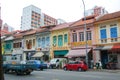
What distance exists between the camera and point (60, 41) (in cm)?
3859

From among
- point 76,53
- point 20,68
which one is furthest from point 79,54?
point 20,68

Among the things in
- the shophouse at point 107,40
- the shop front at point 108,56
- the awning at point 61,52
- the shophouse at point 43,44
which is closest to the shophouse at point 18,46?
the shophouse at point 43,44

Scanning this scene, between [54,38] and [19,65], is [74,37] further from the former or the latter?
[19,65]

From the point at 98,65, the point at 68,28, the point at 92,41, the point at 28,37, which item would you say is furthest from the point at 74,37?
the point at 28,37

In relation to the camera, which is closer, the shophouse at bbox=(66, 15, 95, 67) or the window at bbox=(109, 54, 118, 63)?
the window at bbox=(109, 54, 118, 63)

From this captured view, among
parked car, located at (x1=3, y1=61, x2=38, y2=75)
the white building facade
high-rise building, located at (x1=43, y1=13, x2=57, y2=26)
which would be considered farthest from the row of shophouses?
high-rise building, located at (x1=43, y1=13, x2=57, y2=26)

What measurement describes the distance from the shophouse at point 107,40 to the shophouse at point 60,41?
255 inches

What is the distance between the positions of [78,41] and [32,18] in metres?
79.5

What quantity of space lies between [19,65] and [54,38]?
19.5m

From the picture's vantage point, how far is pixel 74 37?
36.1 m

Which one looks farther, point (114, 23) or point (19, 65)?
point (114, 23)

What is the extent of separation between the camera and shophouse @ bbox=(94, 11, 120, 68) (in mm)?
29641

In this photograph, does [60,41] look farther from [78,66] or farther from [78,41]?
[78,66]

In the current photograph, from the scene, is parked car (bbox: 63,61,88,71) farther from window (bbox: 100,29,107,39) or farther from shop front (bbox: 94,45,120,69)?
window (bbox: 100,29,107,39)
